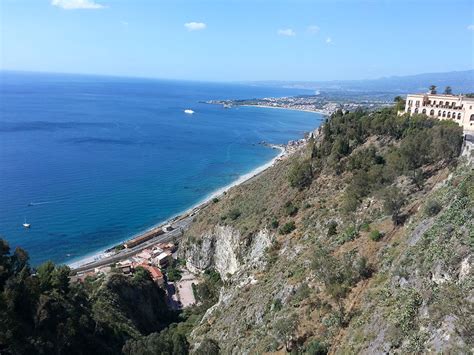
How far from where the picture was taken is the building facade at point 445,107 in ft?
134

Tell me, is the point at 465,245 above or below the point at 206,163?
above

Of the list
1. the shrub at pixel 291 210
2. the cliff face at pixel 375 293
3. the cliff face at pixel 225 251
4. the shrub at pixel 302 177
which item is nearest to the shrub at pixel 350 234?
the cliff face at pixel 375 293

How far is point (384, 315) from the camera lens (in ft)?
65.8

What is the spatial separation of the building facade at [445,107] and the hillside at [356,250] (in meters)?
2.40

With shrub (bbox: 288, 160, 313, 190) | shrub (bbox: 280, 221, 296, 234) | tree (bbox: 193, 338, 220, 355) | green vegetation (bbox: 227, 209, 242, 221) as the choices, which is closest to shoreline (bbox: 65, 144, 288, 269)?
green vegetation (bbox: 227, 209, 242, 221)

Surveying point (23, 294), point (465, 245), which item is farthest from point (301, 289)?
point (23, 294)

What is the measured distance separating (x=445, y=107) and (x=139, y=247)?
52161mm

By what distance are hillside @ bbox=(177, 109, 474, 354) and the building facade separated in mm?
2402

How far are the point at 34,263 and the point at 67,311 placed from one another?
1500 inches

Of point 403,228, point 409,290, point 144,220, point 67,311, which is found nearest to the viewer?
point 409,290

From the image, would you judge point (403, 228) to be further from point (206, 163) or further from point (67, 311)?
point (206, 163)

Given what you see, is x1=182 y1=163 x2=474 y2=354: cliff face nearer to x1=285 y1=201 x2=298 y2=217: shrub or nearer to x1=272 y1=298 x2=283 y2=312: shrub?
x1=272 y1=298 x2=283 y2=312: shrub

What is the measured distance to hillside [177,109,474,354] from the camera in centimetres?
1847

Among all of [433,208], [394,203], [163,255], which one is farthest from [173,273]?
[433,208]
